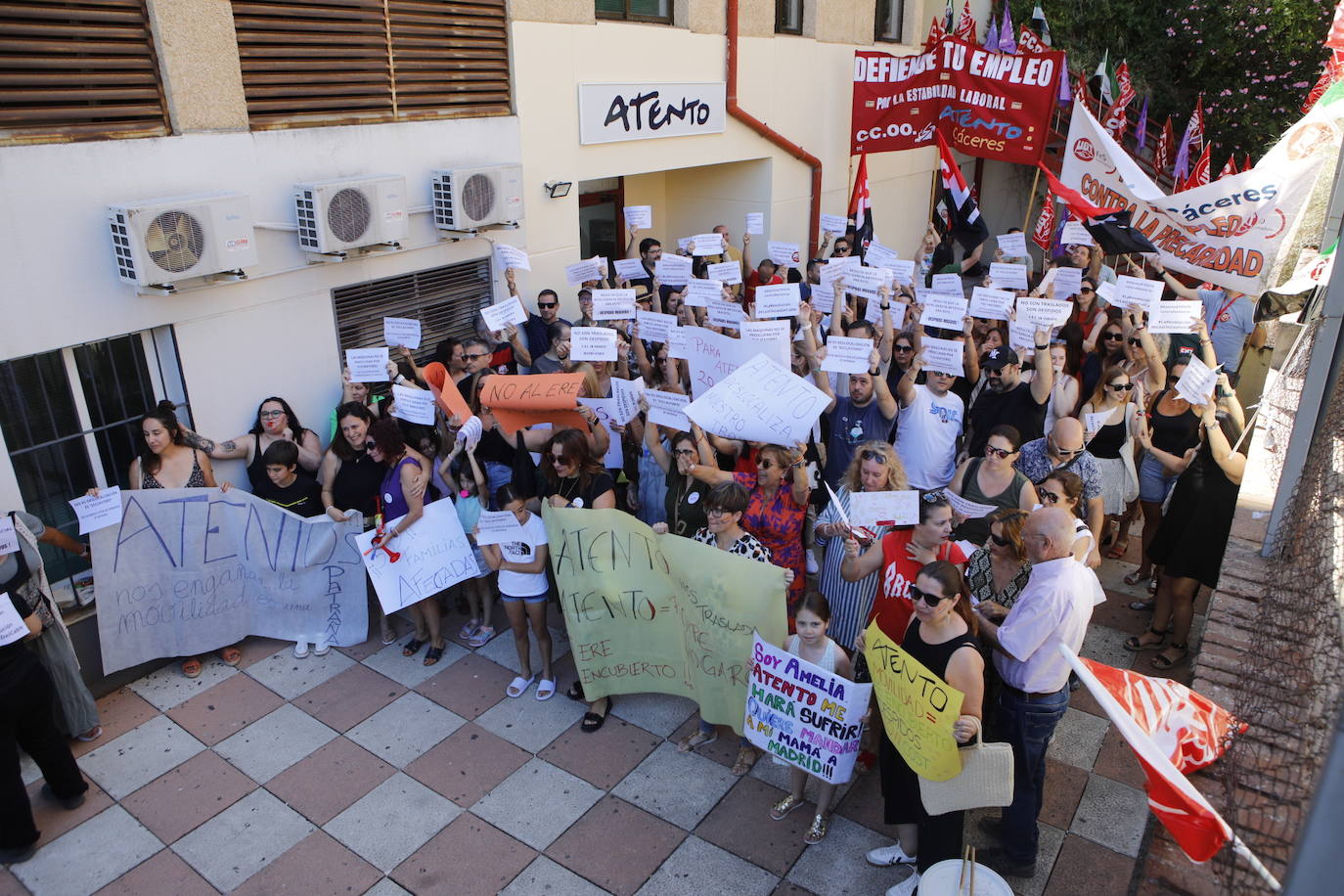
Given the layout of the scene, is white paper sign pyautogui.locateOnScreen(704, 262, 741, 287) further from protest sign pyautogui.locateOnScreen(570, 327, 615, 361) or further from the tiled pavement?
the tiled pavement

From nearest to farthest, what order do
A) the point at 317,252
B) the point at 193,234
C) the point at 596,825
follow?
1. the point at 596,825
2. the point at 193,234
3. the point at 317,252

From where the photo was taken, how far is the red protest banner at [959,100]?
10383mm

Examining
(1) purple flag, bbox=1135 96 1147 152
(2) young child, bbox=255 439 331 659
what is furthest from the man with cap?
(1) purple flag, bbox=1135 96 1147 152

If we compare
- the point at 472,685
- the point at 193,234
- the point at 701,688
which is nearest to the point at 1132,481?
the point at 701,688

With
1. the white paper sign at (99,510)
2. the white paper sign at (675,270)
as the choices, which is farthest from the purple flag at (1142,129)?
the white paper sign at (99,510)

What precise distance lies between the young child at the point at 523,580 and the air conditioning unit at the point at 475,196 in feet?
10.3

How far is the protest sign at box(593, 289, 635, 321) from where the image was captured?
7379 mm

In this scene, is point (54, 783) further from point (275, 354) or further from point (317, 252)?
point (317, 252)

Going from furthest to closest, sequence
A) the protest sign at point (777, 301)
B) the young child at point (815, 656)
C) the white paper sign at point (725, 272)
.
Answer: the white paper sign at point (725, 272), the protest sign at point (777, 301), the young child at point (815, 656)

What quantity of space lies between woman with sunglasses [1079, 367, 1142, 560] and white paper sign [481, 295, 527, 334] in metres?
4.37

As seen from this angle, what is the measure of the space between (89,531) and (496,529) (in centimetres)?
250

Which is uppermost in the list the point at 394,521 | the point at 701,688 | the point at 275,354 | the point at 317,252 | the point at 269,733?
the point at 317,252

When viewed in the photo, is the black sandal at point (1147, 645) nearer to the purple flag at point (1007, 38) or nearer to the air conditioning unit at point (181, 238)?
the air conditioning unit at point (181, 238)

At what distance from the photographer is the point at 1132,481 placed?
6254 millimetres
